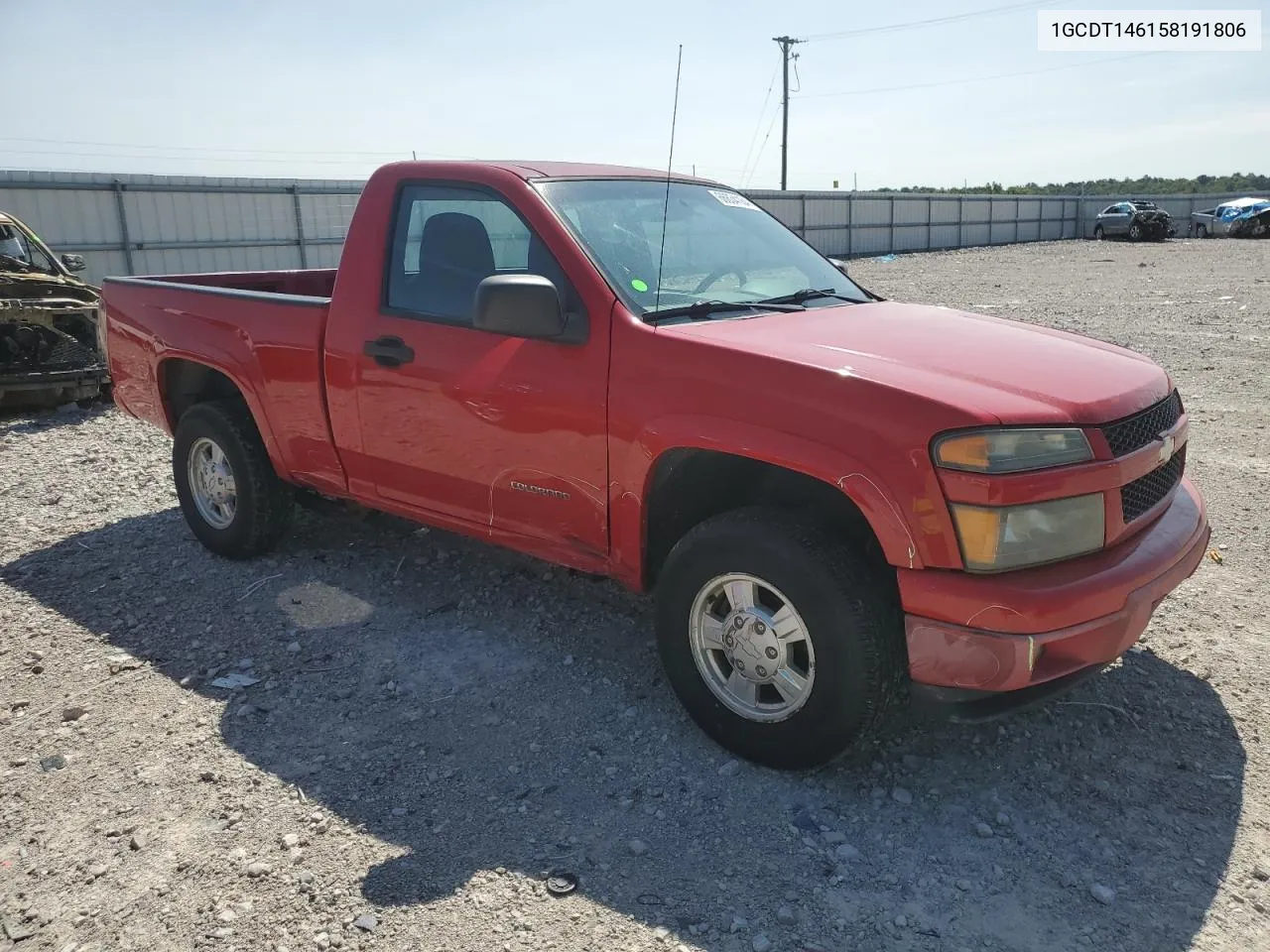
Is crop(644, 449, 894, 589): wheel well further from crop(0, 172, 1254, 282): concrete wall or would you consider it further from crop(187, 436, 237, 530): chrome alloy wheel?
crop(0, 172, 1254, 282): concrete wall

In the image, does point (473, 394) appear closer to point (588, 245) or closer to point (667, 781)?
point (588, 245)

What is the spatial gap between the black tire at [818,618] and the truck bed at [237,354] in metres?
2.06

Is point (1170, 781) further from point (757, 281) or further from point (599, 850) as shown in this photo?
point (757, 281)

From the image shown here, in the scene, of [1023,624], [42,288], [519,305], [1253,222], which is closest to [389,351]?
[519,305]

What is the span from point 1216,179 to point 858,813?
83157 millimetres

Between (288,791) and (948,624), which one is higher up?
(948,624)

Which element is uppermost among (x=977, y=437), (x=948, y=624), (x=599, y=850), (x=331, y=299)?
(x=331, y=299)

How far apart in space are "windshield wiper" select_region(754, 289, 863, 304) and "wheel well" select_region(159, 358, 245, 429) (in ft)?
9.59

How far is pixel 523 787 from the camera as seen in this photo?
3160 millimetres

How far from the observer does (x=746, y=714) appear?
126 inches

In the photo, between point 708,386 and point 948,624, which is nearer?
point 948,624

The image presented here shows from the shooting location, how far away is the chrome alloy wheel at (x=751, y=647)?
3066 mm

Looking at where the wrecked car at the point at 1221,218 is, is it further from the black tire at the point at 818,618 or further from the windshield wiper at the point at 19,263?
the black tire at the point at 818,618

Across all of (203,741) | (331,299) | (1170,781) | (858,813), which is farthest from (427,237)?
(1170,781)
